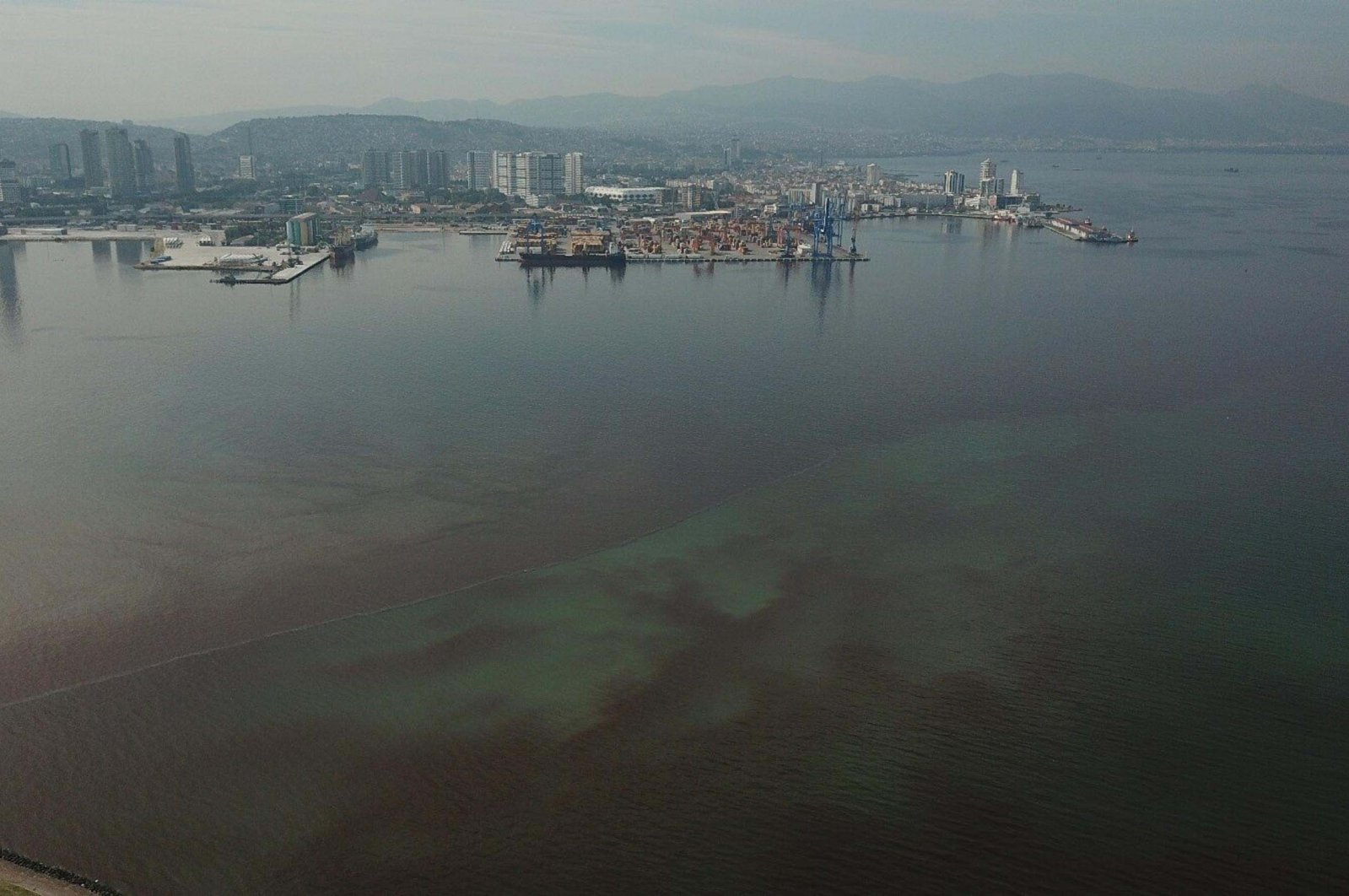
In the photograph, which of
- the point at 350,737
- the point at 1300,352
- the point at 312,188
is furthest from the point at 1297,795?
the point at 312,188

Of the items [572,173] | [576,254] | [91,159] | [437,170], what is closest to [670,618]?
[576,254]

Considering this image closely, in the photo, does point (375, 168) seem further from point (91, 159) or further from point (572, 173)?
point (91, 159)

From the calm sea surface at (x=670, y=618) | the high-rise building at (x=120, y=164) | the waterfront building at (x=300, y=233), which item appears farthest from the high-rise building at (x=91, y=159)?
the calm sea surface at (x=670, y=618)

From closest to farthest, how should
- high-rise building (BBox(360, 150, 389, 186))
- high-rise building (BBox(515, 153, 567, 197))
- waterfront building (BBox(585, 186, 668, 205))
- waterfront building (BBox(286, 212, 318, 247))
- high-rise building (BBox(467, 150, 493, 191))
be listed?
waterfront building (BBox(286, 212, 318, 247)) < waterfront building (BBox(585, 186, 668, 205)) < high-rise building (BBox(515, 153, 567, 197)) < high-rise building (BBox(360, 150, 389, 186)) < high-rise building (BBox(467, 150, 493, 191))

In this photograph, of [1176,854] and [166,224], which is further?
[166,224]

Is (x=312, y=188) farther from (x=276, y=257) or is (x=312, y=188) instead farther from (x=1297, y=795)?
(x=1297, y=795)

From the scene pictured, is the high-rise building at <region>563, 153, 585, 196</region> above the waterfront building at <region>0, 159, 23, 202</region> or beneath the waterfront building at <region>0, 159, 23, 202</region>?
above

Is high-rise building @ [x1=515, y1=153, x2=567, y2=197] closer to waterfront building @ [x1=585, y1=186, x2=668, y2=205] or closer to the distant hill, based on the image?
waterfront building @ [x1=585, y1=186, x2=668, y2=205]

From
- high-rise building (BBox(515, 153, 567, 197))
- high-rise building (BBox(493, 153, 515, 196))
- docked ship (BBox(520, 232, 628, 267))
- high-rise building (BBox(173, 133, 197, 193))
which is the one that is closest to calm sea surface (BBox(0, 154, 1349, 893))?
docked ship (BBox(520, 232, 628, 267))
